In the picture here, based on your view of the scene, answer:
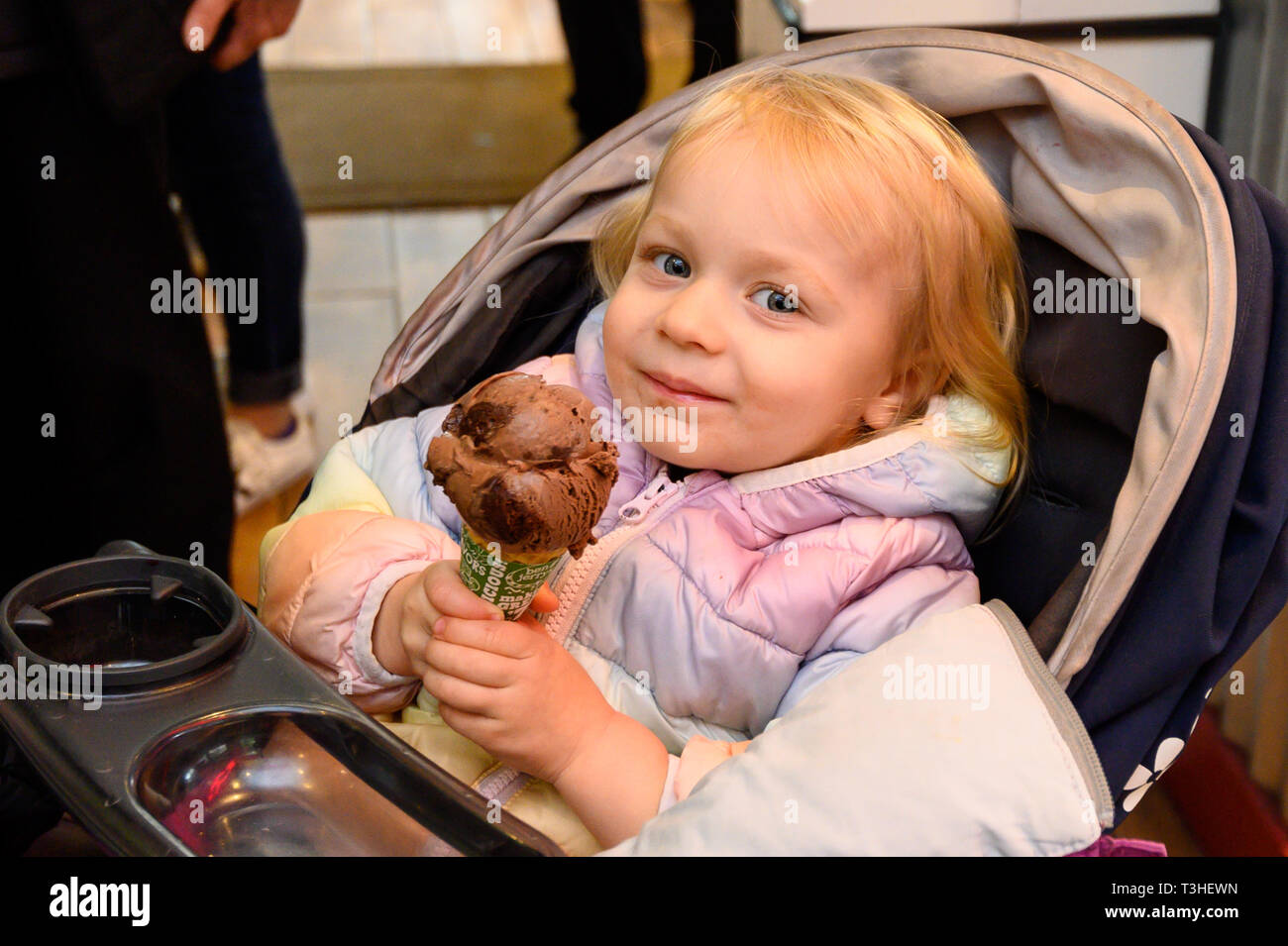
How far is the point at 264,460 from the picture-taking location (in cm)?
216

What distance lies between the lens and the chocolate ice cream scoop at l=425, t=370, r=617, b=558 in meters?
0.72

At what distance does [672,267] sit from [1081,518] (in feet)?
1.17

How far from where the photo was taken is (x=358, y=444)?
44.0 inches

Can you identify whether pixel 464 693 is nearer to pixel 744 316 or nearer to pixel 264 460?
pixel 744 316

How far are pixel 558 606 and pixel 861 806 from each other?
321 millimetres

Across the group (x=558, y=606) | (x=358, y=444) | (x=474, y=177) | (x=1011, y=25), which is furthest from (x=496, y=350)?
(x=474, y=177)

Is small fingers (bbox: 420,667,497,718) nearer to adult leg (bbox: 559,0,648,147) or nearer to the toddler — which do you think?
the toddler

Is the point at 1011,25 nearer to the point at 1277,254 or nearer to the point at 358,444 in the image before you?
the point at 1277,254

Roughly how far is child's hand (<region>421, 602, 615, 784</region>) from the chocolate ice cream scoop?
11 cm

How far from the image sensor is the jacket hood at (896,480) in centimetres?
96

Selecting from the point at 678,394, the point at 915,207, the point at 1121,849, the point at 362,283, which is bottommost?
the point at 362,283
